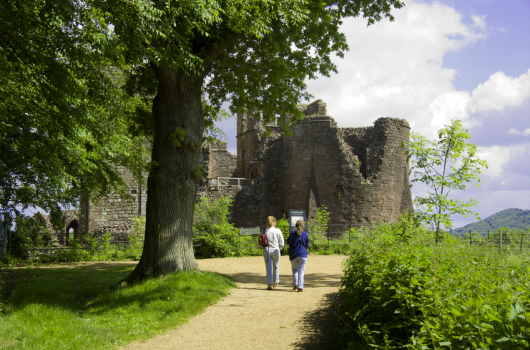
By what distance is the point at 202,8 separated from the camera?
8.20m

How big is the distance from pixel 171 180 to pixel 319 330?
507 cm

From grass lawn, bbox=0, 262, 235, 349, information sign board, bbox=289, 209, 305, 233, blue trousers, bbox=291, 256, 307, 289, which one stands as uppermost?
information sign board, bbox=289, 209, 305, 233

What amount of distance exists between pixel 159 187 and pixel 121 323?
11.9 ft

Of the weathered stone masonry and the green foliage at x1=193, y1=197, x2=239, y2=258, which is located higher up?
the weathered stone masonry

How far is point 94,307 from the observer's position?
8758 mm

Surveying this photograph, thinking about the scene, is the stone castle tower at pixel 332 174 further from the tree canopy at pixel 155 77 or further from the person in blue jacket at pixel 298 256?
the person in blue jacket at pixel 298 256

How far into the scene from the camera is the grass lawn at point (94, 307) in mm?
6508

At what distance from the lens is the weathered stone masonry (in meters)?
25.9

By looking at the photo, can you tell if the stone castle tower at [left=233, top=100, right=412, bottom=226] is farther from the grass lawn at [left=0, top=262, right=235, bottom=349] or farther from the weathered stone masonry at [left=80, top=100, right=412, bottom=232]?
the grass lawn at [left=0, top=262, right=235, bottom=349]

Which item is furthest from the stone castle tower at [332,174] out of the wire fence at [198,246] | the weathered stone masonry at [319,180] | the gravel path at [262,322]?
the gravel path at [262,322]

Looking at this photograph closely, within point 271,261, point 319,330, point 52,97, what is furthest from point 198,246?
point 319,330

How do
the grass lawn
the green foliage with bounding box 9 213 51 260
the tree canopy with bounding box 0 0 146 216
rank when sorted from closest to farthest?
the grass lawn
the tree canopy with bounding box 0 0 146 216
the green foliage with bounding box 9 213 51 260

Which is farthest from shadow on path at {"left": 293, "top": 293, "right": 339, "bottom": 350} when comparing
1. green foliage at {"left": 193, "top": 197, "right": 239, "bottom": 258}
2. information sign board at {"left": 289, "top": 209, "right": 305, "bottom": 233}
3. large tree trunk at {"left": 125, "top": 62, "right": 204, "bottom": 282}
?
green foliage at {"left": 193, "top": 197, "right": 239, "bottom": 258}

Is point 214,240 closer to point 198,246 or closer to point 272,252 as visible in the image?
point 198,246
